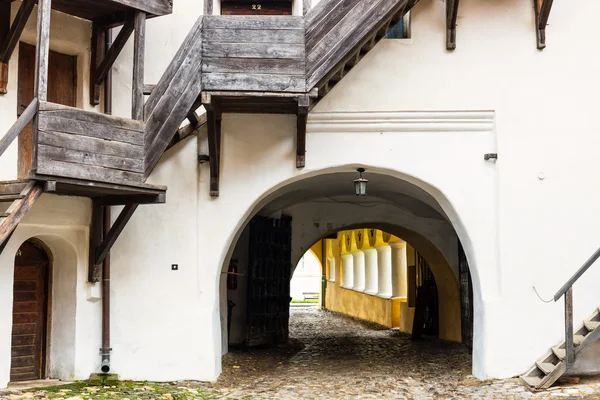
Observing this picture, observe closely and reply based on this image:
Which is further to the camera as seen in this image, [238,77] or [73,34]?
[73,34]

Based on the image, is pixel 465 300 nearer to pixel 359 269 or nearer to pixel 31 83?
pixel 31 83

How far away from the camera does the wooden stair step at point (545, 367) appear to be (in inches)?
368

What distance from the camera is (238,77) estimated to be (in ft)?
29.8

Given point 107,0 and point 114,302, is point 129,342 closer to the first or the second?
point 114,302

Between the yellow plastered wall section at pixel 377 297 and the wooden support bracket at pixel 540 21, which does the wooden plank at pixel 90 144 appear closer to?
the wooden support bracket at pixel 540 21

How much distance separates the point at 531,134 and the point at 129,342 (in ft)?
19.5

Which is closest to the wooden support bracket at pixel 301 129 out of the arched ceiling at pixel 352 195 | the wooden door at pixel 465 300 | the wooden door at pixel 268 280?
the arched ceiling at pixel 352 195

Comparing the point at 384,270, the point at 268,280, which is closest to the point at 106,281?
the point at 268,280

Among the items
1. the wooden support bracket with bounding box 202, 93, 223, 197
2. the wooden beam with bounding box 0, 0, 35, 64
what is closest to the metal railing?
the wooden support bracket with bounding box 202, 93, 223, 197

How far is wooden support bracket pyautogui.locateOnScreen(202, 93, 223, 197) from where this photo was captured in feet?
31.2

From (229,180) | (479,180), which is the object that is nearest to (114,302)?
(229,180)

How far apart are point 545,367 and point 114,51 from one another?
659 centimetres

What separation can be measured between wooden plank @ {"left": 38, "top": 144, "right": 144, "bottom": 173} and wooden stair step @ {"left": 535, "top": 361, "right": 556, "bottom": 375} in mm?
5407

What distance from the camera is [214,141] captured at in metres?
9.83
